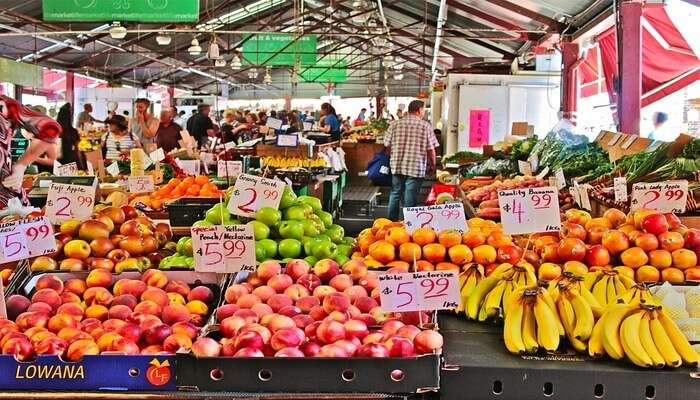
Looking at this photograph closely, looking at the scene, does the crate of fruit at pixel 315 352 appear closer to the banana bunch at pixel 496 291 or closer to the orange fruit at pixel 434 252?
the banana bunch at pixel 496 291

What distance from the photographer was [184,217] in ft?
15.1

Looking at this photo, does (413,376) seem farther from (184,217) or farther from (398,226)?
(184,217)

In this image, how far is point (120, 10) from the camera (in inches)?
280

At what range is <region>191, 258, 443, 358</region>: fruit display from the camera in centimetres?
198

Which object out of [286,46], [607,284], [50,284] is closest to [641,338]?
[607,284]

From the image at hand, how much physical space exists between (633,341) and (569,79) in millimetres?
9466

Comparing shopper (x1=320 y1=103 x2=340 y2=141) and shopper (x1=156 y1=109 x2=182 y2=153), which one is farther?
→ shopper (x1=320 y1=103 x2=340 y2=141)

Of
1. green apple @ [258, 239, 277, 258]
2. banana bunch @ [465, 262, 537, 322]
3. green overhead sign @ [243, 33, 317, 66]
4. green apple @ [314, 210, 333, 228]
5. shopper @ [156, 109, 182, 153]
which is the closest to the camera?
banana bunch @ [465, 262, 537, 322]

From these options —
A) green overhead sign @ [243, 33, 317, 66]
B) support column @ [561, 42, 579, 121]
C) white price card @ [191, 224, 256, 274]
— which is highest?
green overhead sign @ [243, 33, 317, 66]

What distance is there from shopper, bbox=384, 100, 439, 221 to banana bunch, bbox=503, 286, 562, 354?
5.72 m

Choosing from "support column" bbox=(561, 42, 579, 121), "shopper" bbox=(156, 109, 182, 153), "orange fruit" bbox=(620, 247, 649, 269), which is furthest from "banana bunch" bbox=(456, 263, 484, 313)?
"support column" bbox=(561, 42, 579, 121)

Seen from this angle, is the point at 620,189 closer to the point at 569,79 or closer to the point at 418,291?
the point at 418,291

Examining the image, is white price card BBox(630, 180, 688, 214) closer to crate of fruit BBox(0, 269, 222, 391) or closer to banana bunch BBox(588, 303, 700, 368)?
banana bunch BBox(588, 303, 700, 368)

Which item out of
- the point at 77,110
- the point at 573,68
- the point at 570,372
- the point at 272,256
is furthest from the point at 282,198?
the point at 77,110
